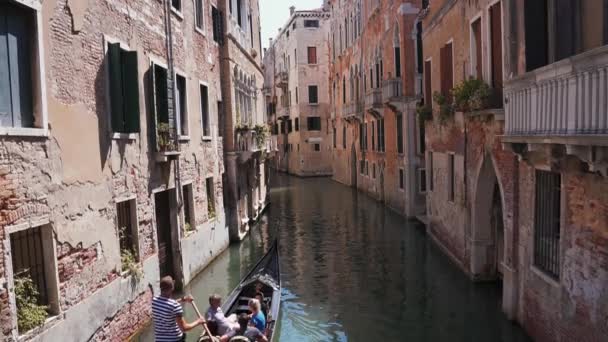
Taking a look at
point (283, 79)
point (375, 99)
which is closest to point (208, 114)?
point (375, 99)

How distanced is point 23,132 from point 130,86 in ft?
8.65

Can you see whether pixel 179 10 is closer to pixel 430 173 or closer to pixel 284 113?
pixel 430 173

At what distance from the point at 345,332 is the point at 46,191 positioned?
481 centimetres

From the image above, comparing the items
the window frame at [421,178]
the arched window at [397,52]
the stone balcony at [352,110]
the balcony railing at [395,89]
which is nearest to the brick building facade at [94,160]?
the balcony railing at [395,89]

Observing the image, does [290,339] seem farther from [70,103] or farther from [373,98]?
[373,98]

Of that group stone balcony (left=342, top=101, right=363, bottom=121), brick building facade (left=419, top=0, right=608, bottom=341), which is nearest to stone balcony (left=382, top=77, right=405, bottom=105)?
brick building facade (left=419, top=0, right=608, bottom=341)

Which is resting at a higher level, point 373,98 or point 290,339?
point 373,98

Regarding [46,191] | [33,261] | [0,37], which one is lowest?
[33,261]

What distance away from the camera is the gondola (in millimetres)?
8180

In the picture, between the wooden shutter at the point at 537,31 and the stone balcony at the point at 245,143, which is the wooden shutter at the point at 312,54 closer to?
the stone balcony at the point at 245,143

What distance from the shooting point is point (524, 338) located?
7395 mm

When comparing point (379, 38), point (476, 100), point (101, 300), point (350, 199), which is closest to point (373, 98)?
point (379, 38)

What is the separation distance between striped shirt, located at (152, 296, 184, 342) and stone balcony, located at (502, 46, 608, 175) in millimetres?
4280

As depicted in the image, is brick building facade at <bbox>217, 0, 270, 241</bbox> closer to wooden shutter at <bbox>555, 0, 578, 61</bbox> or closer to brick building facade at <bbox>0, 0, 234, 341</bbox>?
brick building facade at <bbox>0, 0, 234, 341</bbox>
